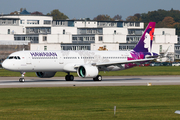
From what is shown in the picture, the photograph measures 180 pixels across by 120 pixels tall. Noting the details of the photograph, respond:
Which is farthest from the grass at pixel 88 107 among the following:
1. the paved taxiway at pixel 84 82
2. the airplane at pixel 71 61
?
the airplane at pixel 71 61

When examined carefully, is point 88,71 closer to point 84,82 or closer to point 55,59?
point 84,82

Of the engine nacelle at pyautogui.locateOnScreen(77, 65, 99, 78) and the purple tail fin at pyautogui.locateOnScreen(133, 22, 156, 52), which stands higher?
the purple tail fin at pyautogui.locateOnScreen(133, 22, 156, 52)

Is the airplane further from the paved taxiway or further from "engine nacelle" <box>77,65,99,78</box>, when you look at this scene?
the paved taxiway

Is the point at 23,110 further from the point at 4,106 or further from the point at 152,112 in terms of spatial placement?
the point at 152,112

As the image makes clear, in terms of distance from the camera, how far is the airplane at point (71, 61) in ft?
161

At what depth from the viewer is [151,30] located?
61.7m

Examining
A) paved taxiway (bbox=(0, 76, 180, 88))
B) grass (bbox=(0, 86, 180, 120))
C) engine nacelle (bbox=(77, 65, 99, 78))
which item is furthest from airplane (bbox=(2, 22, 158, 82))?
grass (bbox=(0, 86, 180, 120))

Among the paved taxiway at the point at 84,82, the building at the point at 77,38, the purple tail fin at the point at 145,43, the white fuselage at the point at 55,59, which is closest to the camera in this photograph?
the paved taxiway at the point at 84,82

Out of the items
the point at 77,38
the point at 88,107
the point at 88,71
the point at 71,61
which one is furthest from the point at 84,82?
the point at 77,38

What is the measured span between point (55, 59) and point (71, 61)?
8.72 feet

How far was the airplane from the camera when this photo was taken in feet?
161

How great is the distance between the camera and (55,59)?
51344 mm

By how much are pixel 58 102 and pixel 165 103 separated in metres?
7.96

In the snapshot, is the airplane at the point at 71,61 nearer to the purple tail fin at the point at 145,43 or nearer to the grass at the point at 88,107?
the purple tail fin at the point at 145,43
